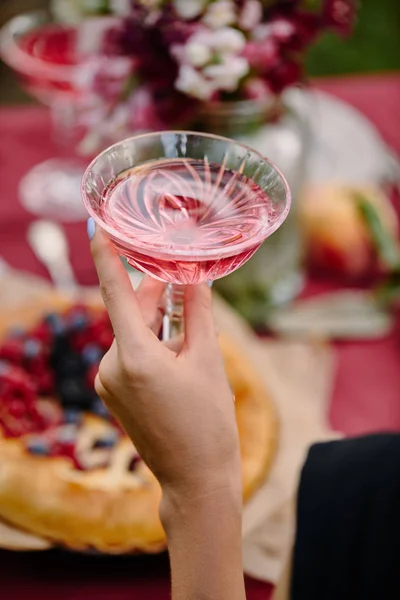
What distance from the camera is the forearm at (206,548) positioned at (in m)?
0.60

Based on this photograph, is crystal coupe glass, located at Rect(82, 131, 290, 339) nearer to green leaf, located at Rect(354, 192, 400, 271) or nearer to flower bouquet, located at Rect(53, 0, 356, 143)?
flower bouquet, located at Rect(53, 0, 356, 143)

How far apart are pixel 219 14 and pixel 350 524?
0.64 metres

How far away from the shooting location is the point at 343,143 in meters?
1.55

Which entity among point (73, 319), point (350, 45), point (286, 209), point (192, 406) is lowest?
point (350, 45)

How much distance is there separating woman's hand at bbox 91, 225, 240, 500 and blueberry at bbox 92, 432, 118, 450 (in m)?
0.28

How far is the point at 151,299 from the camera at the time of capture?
2.15ft

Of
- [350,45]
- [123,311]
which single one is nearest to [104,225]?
[123,311]

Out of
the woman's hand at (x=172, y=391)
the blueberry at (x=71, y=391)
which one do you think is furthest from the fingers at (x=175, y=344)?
the blueberry at (x=71, y=391)

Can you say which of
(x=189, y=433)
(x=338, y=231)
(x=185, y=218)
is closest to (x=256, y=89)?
(x=338, y=231)

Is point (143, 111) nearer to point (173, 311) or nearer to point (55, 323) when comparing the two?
point (55, 323)

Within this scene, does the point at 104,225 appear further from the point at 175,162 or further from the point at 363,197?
the point at 363,197

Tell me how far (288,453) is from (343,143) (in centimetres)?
80

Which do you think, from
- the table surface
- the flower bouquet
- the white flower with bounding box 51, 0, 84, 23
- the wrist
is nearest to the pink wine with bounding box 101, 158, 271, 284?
the wrist

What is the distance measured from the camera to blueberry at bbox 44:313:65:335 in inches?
39.6
